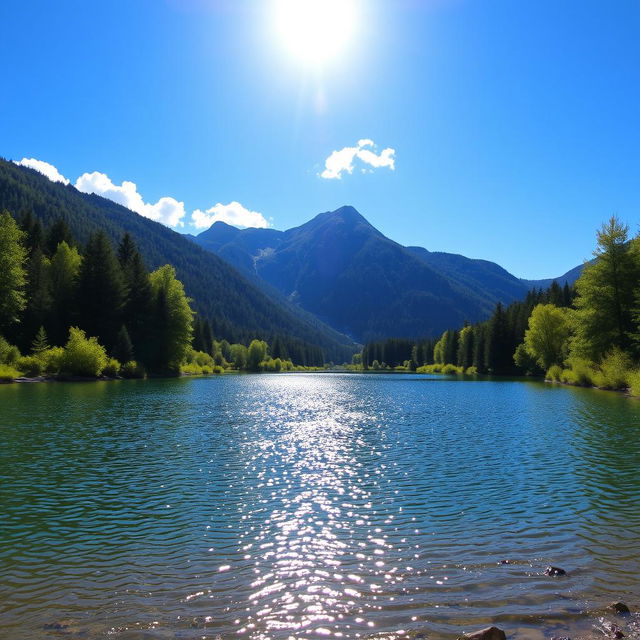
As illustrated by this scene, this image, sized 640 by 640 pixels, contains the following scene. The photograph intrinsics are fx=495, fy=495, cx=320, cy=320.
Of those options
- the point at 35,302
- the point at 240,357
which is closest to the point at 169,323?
the point at 35,302

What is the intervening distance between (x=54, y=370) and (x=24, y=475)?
198 ft

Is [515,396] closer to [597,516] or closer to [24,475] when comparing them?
[597,516]

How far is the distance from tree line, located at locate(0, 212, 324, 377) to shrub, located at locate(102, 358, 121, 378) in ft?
0.52

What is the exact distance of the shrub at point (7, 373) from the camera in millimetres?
62281

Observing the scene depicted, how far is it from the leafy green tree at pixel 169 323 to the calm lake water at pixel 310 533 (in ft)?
216

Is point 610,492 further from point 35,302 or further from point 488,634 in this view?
point 35,302

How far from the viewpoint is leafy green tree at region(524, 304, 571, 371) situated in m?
Result: 93.9

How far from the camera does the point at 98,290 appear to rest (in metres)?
84.4

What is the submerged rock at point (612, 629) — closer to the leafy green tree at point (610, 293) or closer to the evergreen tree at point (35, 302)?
the leafy green tree at point (610, 293)

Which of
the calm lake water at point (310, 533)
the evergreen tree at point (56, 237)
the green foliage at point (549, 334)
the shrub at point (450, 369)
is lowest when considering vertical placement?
the calm lake water at point (310, 533)

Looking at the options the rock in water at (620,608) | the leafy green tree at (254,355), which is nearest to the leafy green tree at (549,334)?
the rock in water at (620,608)

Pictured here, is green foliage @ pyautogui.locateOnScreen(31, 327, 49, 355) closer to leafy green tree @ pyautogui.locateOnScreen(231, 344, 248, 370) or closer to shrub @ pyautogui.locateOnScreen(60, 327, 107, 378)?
shrub @ pyautogui.locateOnScreen(60, 327, 107, 378)

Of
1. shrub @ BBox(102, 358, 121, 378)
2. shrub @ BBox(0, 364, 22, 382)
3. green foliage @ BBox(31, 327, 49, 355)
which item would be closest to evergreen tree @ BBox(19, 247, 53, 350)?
green foliage @ BBox(31, 327, 49, 355)

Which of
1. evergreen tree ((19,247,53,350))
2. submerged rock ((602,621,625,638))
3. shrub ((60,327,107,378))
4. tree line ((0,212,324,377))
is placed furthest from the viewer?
evergreen tree ((19,247,53,350))
